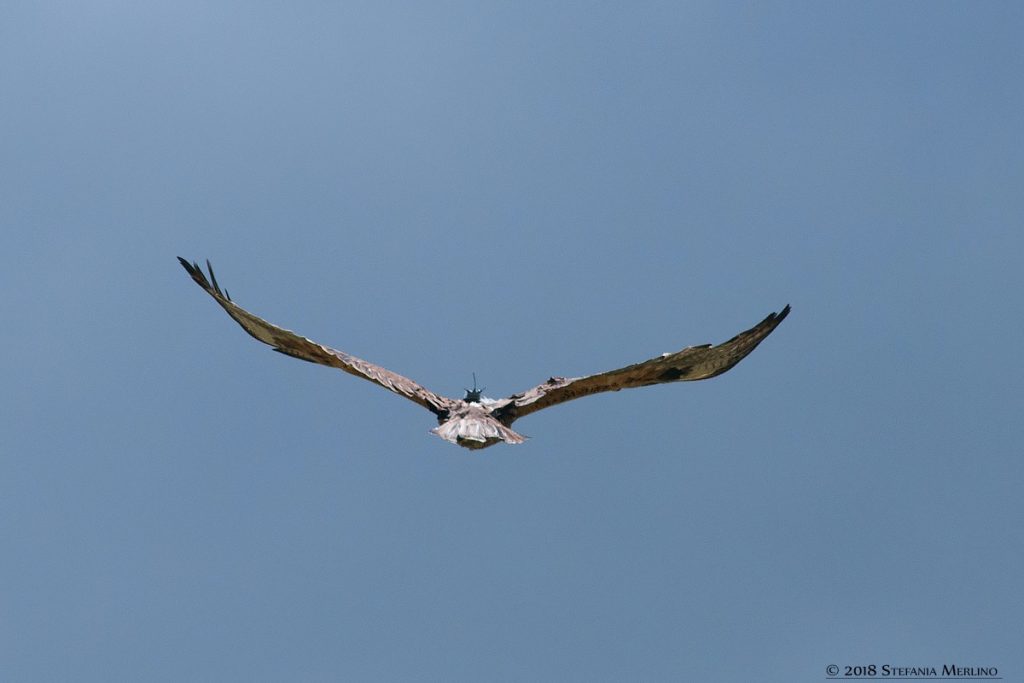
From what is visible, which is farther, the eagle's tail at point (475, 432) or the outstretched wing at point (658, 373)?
the outstretched wing at point (658, 373)

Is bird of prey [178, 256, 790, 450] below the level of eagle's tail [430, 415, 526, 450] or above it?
above

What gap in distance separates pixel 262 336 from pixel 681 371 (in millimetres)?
8641

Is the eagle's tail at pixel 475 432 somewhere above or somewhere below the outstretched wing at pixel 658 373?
below

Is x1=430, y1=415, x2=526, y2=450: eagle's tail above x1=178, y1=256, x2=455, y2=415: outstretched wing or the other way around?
the other way around

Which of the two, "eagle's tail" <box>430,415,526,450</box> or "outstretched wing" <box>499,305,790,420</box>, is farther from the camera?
"outstretched wing" <box>499,305,790,420</box>

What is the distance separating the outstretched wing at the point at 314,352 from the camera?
33469mm

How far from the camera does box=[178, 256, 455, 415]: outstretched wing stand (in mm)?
33469

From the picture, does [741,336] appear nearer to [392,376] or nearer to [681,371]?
[681,371]

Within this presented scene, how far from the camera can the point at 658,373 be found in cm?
3306

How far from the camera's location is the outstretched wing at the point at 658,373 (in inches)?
1268

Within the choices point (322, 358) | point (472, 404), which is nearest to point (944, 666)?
point (472, 404)

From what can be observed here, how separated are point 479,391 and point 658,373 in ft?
13.1

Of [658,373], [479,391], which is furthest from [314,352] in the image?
[658,373]

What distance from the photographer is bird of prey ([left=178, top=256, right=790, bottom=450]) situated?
32125mm
